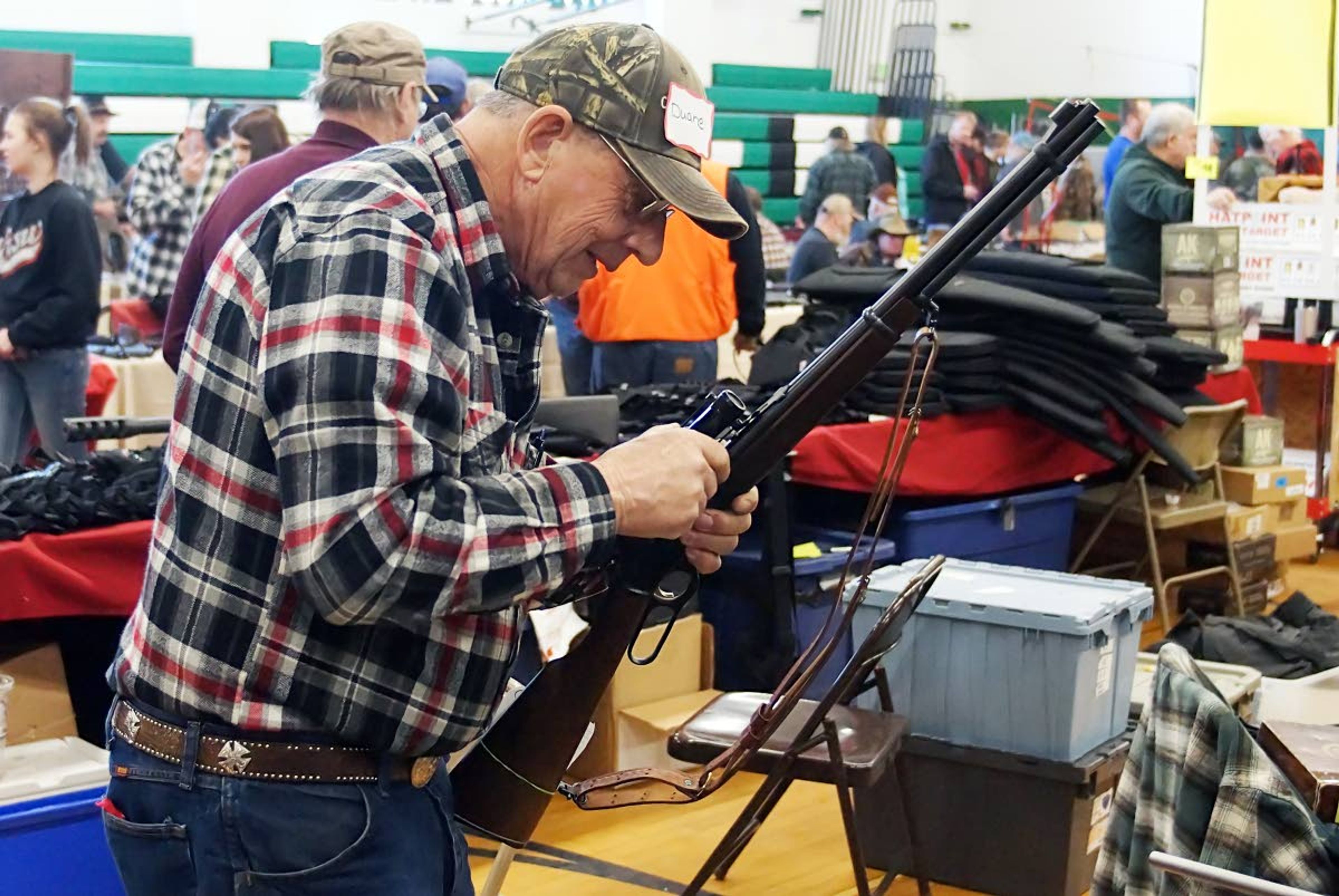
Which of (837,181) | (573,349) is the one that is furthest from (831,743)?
(837,181)

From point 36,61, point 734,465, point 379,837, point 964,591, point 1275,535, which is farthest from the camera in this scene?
point 36,61

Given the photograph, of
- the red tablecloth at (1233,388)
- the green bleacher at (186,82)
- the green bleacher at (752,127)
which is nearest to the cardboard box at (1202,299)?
the red tablecloth at (1233,388)

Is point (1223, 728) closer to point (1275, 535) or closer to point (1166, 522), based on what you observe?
point (1166, 522)

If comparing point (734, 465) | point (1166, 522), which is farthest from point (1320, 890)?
point (1166, 522)

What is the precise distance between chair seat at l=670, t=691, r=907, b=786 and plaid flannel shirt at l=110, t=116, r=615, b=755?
1583mm

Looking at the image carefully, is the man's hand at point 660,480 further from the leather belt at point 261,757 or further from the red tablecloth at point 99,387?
the red tablecloth at point 99,387

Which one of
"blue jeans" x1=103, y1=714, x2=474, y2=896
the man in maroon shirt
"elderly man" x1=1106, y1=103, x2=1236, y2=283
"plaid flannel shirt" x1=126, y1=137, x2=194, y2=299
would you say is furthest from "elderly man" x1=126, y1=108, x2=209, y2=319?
"blue jeans" x1=103, y1=714, x2=474, y2=896

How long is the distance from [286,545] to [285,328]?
165 millimetres

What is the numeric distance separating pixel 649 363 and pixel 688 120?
3883 millimetres

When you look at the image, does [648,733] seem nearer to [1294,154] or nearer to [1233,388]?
[1233,388]

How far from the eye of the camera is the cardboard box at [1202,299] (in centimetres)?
564

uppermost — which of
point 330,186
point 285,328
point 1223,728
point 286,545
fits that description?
point 330,186

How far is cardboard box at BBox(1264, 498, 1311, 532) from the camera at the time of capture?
566cm

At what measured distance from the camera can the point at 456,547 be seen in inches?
46.6
